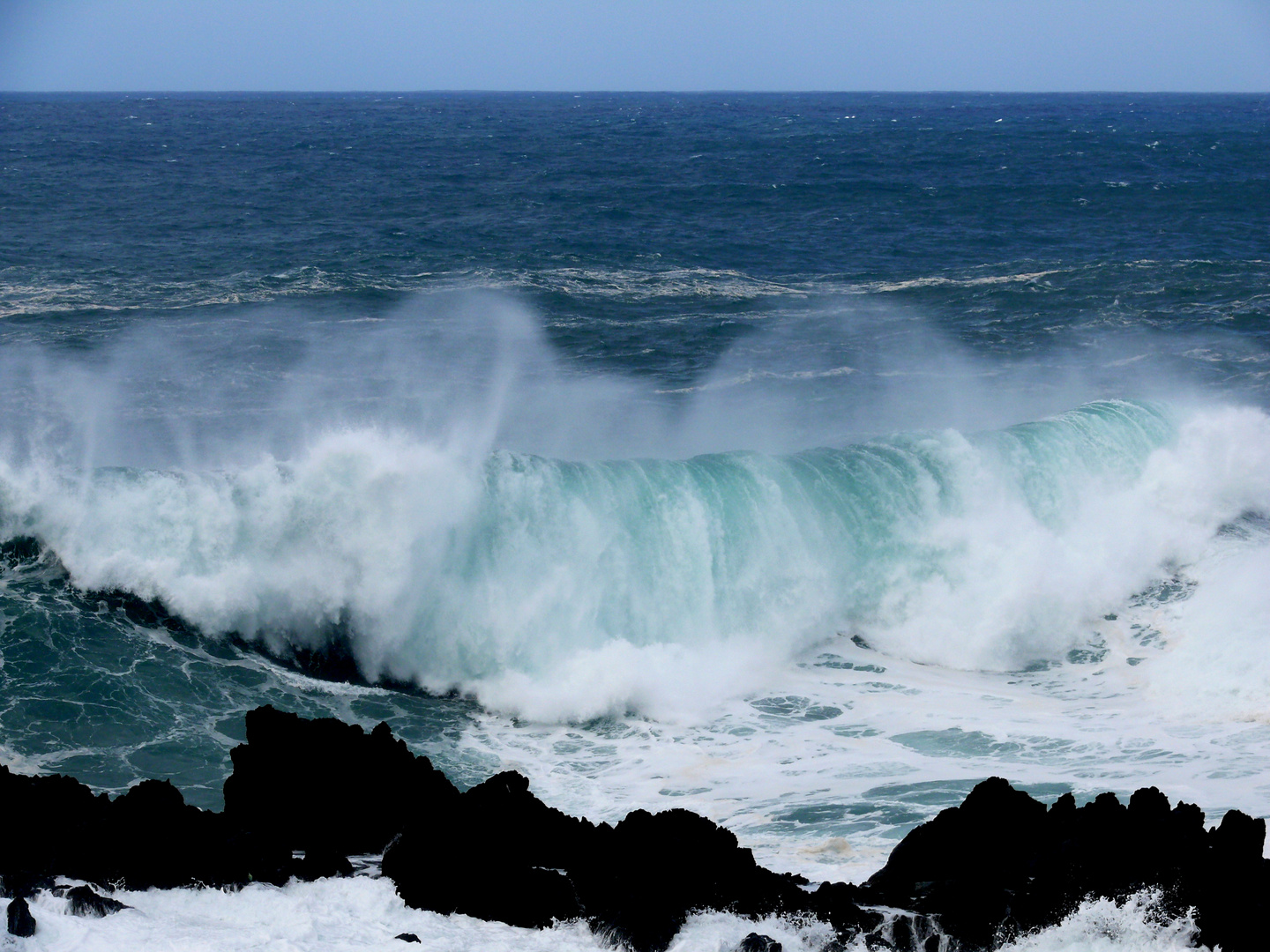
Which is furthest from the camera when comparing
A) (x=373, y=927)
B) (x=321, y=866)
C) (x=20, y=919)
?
(x=321, y=866)

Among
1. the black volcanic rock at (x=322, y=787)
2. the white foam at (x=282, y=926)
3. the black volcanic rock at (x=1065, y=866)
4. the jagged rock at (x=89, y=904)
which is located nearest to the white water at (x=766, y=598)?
the black volcanic rock at (x=1065, y=866)

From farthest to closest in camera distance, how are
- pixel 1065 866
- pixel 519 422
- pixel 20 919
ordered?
pixel 519 422 → pixel 1065 866 → pixel 20 919

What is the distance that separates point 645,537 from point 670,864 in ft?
25.9

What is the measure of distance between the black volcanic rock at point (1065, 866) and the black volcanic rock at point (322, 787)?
3.31m

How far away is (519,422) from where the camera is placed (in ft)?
69.2

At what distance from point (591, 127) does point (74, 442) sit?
8344cm

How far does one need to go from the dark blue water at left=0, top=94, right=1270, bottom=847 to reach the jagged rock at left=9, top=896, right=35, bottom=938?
3.78 metres

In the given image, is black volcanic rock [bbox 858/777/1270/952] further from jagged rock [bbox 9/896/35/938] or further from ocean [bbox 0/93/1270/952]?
jagged rock [bbox 9/896/35/938]

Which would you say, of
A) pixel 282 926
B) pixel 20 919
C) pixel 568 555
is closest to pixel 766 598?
pixel 568 555

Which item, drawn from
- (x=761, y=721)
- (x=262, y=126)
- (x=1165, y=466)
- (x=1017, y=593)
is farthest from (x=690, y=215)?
(x=262, y=126)

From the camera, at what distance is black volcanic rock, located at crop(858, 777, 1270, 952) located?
7.50m

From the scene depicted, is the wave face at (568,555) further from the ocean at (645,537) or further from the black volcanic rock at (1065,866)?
the black volcanic rock at (1065,866)

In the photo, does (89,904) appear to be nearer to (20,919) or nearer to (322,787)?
(20,919)

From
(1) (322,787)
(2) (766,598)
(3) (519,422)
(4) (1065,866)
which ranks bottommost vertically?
(2) (766,598)
